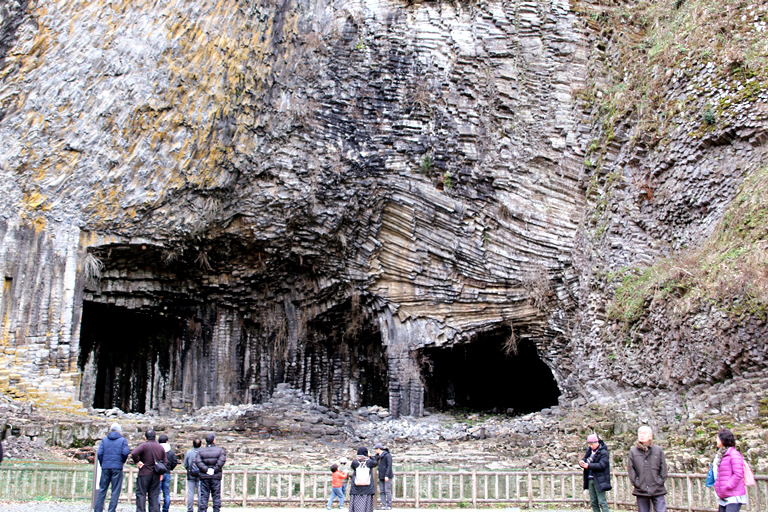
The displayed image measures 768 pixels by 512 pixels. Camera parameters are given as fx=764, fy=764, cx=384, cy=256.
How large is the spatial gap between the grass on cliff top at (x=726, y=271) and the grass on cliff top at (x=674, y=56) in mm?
2738

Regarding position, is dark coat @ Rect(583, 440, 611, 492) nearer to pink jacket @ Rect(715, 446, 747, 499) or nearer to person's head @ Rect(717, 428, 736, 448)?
pink jacket @ Rect(715, 446, 747, 499)

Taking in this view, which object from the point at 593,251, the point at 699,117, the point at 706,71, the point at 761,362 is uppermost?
the point at 706,71

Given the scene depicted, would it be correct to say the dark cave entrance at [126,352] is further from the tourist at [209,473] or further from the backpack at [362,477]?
the backpack at [362,477]

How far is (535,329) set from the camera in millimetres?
20609

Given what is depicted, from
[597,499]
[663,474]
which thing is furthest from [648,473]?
[597,499]

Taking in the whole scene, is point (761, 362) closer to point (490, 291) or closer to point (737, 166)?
point (737, 166)

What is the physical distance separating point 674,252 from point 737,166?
2190mm

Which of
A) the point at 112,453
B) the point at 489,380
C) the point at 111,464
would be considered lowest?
the point at 111,464

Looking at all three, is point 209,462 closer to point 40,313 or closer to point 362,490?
point 362,490

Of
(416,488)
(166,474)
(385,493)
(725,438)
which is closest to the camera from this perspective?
(725,438)

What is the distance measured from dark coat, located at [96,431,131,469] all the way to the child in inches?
119

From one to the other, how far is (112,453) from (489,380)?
18010 mm

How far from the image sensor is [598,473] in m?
8.05

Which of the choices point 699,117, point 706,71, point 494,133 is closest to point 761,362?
point 699,117
